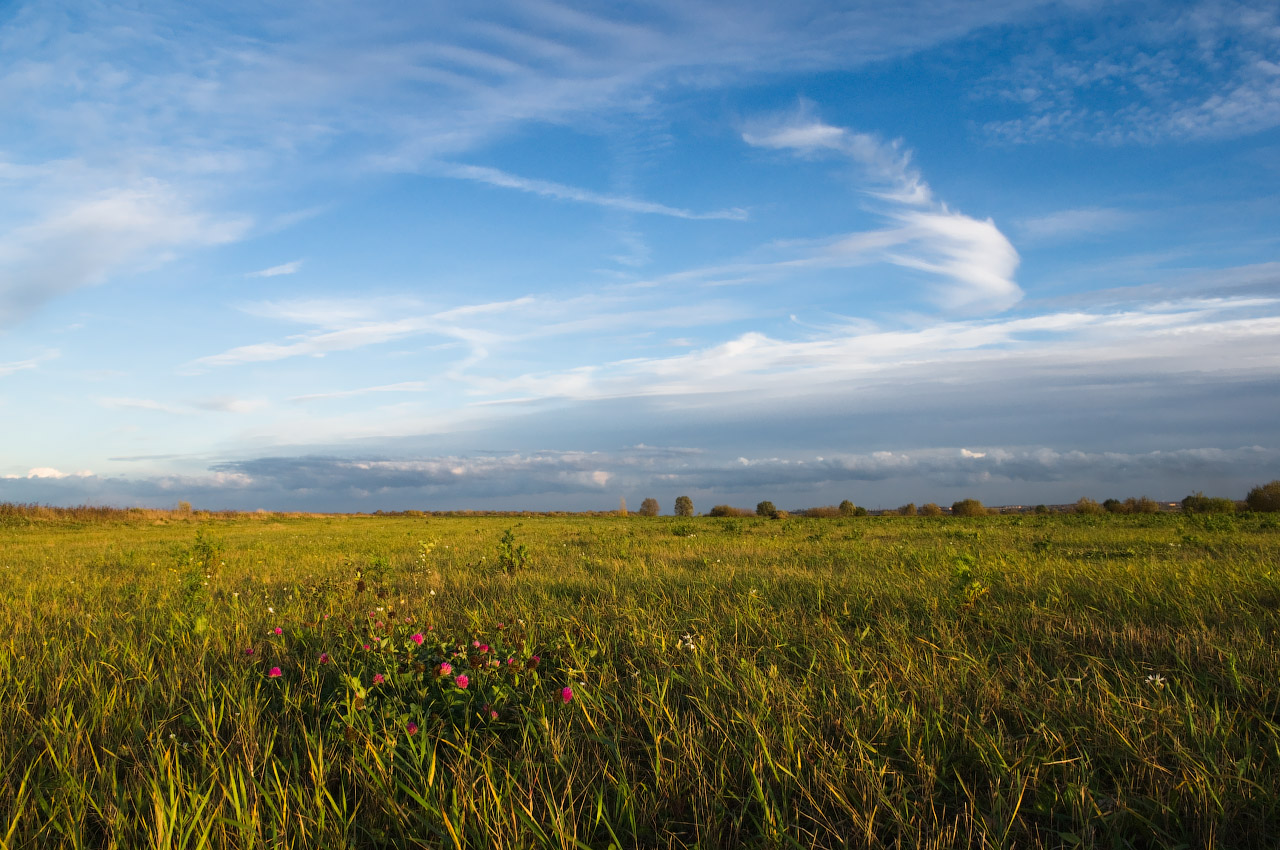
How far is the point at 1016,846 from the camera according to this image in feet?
7.57

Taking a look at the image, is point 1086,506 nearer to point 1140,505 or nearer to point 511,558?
point 1140,505

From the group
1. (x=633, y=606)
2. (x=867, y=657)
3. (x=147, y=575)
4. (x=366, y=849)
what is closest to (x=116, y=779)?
(x=366, y=849)

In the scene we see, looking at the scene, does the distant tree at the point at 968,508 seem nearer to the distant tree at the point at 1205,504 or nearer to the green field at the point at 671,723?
the distant tree at the point at 1205,504

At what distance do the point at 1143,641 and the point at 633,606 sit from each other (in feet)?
12.5

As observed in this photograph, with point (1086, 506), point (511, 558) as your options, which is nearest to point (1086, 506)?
point (1086, 506)

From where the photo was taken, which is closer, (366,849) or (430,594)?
(366,849)

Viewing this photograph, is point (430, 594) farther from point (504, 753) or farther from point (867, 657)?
point (867, 657)

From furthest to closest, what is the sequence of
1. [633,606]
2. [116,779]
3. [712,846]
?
[633,606] → [116,779] → [712,846]

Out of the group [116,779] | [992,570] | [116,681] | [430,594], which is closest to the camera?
[116,779]

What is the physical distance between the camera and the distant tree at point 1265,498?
36.1 meters

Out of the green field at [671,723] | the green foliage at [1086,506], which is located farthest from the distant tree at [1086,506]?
the green field at [671,723]

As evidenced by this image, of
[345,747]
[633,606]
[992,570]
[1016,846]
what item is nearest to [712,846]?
[1016,846]

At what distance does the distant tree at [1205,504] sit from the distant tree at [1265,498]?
2.47 meters

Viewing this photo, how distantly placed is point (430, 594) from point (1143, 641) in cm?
625
